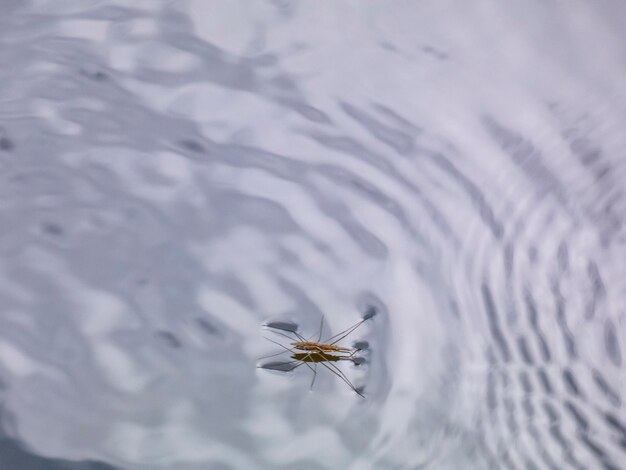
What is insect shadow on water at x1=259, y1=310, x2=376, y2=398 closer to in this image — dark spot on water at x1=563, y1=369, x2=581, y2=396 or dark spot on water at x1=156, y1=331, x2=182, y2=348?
dark spot on water at x1=156, y1=331, x2=182, y2=348

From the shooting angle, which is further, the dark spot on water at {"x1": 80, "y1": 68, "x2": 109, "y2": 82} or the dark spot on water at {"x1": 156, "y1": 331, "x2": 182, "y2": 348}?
the dark spot on water at {"x1": 80, "y1": 68, "x2": 109, "y2": 82}

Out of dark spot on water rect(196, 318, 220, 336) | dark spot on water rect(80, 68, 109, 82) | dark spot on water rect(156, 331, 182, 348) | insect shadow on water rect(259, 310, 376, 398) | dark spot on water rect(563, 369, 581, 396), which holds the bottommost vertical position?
dark spot on water rect(156, 331, 182, 348)

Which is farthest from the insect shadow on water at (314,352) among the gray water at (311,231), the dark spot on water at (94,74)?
the dark spot on water at (94,74)

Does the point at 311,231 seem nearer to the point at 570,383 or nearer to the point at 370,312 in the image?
the point at 370,312

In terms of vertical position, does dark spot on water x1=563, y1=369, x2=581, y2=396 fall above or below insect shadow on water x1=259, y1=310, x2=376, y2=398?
above

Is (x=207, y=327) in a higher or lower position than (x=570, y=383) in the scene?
lower

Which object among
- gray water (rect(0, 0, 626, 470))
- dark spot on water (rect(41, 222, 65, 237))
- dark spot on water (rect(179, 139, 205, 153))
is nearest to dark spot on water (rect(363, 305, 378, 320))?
gray water (rect(0, 0, 626, 470))

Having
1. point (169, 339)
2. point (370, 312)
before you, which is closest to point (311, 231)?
point (370, 312)

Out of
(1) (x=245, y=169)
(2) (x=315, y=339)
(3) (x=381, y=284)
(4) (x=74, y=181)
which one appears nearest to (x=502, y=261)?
(3) (x=381, y=284)
